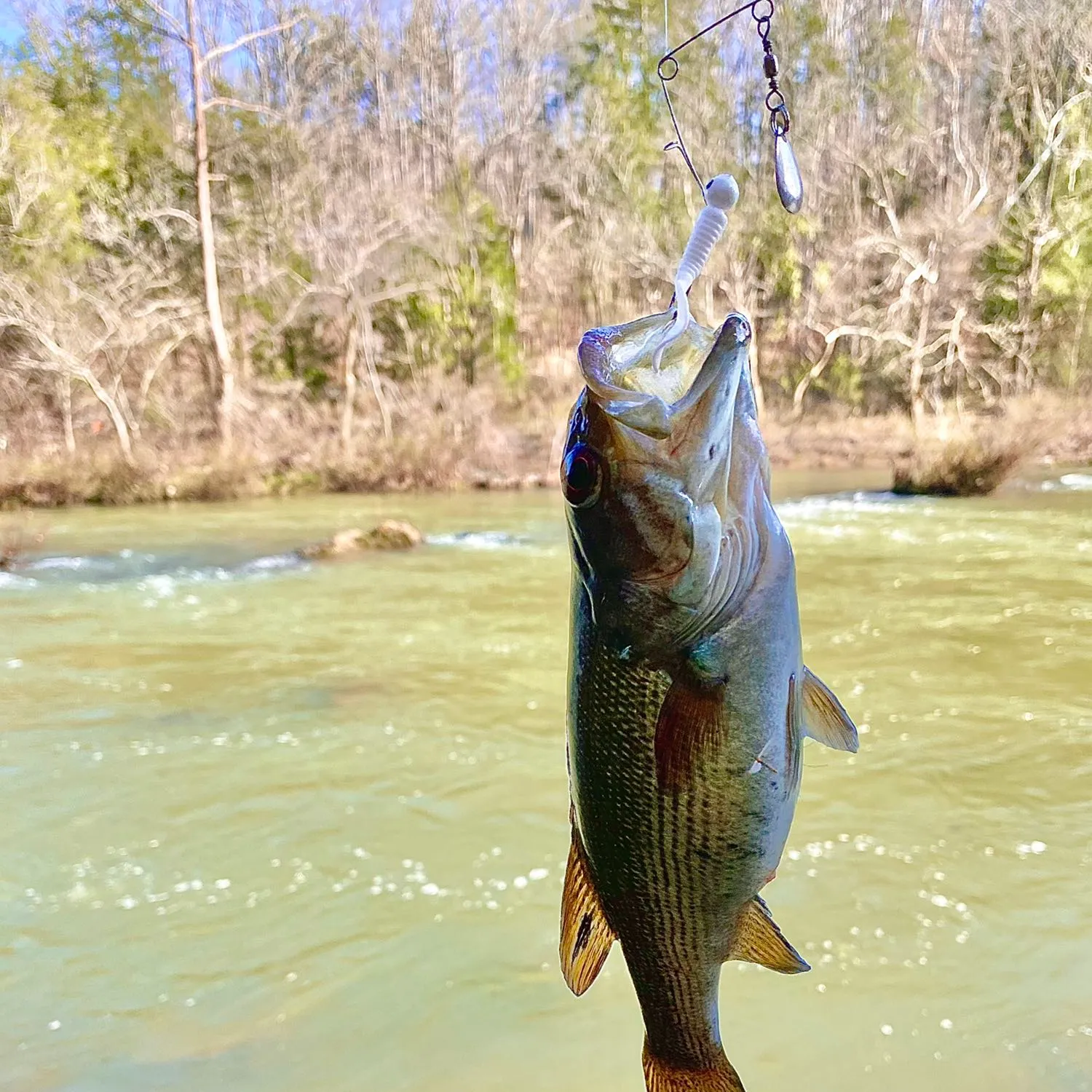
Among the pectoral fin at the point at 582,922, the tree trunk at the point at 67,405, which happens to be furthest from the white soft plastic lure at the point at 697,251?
the tree trunk at the point at 67,405

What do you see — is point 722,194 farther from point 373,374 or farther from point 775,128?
point 373,374

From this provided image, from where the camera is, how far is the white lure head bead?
1505 mm

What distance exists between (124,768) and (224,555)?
9424 mm

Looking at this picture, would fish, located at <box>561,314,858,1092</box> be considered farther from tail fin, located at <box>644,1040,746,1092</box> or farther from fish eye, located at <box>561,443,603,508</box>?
tail fin, located at <box>644,1040,746,1092</box>

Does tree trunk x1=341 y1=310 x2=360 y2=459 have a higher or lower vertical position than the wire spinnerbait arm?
higher

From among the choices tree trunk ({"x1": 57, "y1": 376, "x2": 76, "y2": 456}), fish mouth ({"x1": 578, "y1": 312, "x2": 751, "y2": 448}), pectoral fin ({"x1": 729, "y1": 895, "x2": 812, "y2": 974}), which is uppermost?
tree trunk ({"x1": 57, "y1": 376, "x2": 76, "y2": 456})

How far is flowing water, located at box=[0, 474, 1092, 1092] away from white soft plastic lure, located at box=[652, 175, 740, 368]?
10.5ft

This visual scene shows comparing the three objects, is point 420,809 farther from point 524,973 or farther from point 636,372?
point 636,372

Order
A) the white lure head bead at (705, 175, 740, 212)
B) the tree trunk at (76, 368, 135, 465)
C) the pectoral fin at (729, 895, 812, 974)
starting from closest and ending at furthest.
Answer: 1. the white lure head bead at (705, 175, 740, 212)
2. the pectoral fin at (729, 895, 812, 974)
3. the tree trunk at (76, 368, 135, 465)

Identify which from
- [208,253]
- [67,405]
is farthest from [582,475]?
[208,253]

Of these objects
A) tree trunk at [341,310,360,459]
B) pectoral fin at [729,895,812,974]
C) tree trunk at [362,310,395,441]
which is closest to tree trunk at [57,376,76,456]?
tree trunk at [341,310,360,459]

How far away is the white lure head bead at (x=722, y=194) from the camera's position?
150 centimetres

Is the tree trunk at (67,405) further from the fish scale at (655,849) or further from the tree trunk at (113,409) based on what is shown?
the fish scale at (655,849)

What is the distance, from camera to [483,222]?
35469 millimetres
